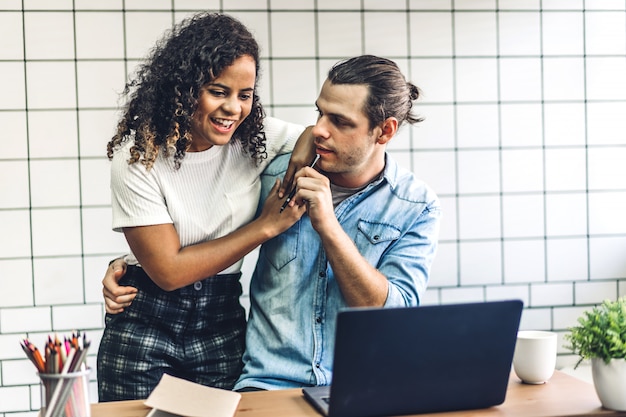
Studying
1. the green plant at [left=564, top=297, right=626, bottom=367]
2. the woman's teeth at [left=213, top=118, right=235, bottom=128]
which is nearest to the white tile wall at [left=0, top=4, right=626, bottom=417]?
the woman's teeth at [left=213, top=118, right=235, bottom=128]

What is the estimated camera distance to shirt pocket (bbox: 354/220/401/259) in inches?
74.8

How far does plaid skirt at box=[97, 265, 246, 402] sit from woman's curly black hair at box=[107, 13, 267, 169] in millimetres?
329

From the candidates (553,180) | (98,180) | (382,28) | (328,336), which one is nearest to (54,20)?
(98,180)

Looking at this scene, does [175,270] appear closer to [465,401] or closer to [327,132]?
[327,132]

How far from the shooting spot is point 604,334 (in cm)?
144

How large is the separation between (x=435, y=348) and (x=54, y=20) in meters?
1.90

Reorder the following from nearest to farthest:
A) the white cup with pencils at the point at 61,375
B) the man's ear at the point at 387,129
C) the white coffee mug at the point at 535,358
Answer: the white cup with pencils at the point at 61,375 → the white coffee mug at the point at 535,358 → the man's ear at the point at 387,129

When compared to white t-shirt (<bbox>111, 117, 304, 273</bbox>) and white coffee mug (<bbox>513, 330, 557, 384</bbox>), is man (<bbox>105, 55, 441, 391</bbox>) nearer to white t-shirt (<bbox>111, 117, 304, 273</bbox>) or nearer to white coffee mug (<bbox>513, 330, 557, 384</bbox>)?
white t-shirt (<bbox>111, 117, 304, 273</bbox>)

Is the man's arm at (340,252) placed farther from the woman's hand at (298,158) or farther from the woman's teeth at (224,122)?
the woman's teeth at (224,122)

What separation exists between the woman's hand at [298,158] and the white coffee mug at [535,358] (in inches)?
24.6

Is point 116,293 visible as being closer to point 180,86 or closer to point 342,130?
point 180,86

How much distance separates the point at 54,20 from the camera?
2.64 meters

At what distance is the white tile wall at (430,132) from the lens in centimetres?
265

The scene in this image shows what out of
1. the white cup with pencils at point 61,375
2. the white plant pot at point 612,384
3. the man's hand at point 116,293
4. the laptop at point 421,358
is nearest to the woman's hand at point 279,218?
the man's hand at point 116,293
